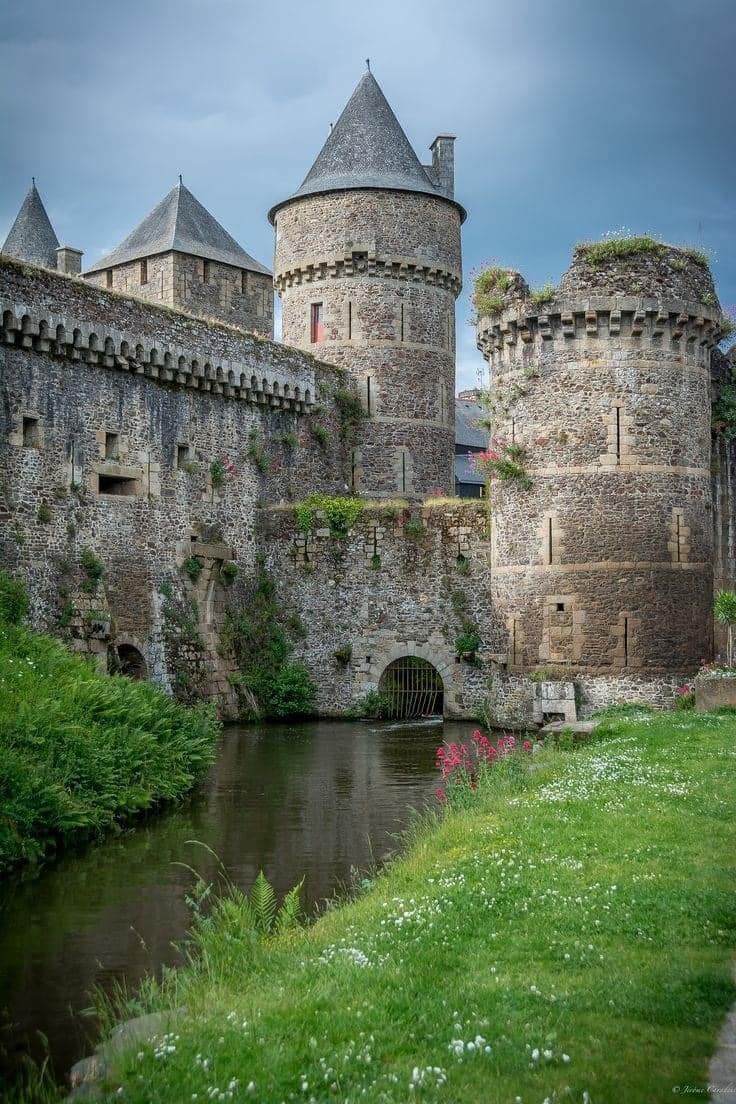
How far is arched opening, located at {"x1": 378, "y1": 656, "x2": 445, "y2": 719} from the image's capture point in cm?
2611

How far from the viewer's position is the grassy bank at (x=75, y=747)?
12.2 metres

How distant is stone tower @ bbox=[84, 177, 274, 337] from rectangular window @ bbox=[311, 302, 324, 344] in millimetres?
4532

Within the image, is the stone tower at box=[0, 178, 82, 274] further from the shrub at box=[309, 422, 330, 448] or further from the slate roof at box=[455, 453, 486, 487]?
the slate roof at box=[455, 453, 486, 487]

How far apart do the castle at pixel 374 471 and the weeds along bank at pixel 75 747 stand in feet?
15.5

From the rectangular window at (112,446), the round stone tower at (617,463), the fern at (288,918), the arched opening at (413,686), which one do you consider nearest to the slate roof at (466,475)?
the arched opening at (413,686)

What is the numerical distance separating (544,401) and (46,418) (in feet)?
29.3

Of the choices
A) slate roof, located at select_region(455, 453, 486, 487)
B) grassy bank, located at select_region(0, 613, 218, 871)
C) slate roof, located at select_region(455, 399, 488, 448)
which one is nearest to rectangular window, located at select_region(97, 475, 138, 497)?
grassy bank, located at select_region(0, 613, 218, 871)

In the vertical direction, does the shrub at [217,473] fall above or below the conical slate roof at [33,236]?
below

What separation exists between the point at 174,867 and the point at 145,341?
13.9 meters

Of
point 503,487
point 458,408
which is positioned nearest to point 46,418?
point 503,487

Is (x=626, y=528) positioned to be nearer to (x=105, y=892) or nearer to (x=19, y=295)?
(x=19, y=295)

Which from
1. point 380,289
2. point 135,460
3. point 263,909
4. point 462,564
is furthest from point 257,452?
point 263,909

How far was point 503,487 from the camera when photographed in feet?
74.5

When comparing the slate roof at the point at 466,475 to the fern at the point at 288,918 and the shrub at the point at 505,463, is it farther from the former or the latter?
the fern at the point at 288,918
